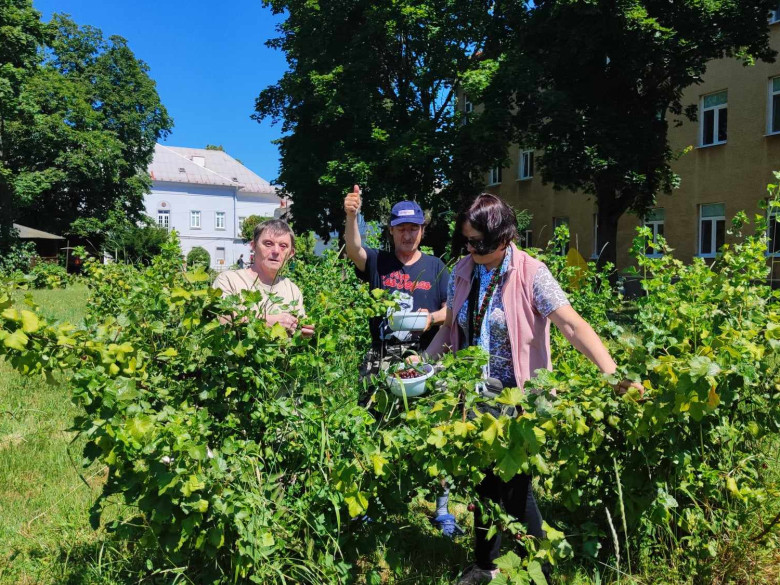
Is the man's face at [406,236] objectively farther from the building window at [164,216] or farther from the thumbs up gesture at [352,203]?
the building window at [164,216]

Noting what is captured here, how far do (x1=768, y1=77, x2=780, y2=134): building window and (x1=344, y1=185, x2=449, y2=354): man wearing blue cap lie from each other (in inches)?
722

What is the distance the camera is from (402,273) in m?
3.65

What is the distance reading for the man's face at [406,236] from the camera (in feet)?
12.0

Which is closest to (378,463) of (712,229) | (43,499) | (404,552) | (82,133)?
(404,552)

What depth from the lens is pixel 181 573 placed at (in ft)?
6.76

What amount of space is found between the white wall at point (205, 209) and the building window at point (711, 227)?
43.0 meters

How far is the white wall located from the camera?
58281 millimetres

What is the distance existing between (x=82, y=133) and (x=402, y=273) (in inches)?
1278

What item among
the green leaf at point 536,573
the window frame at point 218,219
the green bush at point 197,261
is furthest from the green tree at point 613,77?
the window frame at point 218,219

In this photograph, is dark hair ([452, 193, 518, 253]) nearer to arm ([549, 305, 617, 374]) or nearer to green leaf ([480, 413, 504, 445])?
arm ([549, 305, 617, 374])

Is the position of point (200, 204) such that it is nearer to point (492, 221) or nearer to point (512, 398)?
point (492, 221)

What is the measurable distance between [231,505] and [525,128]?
59.0 ft

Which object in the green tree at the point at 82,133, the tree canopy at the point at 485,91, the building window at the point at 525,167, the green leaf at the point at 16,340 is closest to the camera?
the green leaf at the point at 16,340

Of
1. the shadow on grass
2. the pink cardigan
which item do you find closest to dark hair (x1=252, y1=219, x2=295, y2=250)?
the pink cardigan
